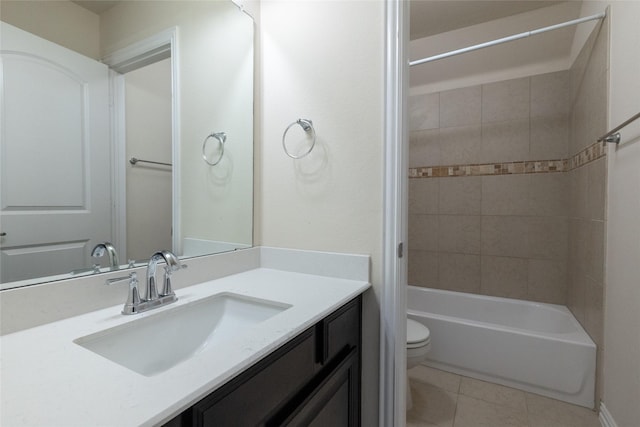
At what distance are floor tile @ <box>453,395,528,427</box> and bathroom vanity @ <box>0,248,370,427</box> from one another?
0.90 metres

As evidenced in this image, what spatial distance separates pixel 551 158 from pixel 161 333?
274 cm

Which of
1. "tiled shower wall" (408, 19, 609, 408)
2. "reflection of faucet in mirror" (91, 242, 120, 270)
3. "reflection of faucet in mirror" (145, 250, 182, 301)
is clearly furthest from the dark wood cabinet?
"tiled shower wall" (408, 19, 609, 408)

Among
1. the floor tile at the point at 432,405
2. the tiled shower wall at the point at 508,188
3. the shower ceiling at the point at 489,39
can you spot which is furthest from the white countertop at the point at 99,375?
the shower ceiling at the point at 489,39

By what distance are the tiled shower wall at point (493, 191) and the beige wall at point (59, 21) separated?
2464 millimetres

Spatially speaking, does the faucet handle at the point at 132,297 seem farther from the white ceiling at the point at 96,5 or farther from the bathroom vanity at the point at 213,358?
the white ceiling at the point at 96,5

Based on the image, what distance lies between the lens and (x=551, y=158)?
2.31 metres

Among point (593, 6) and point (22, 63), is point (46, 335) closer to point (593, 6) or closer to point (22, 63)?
point (22, 63)

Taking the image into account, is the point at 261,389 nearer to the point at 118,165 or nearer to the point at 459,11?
the point at 118,165

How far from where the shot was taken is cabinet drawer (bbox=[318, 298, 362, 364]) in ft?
2.94

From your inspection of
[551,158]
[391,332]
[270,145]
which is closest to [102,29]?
[270,145]

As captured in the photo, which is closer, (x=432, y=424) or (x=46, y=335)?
(x=46, y=335)

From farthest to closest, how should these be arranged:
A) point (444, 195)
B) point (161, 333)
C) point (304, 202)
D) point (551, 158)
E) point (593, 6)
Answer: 1. point (444, 195)
2. point (551, 158)
3. point (593, 6)
4. point (304, 202)
5. point (161, 333)

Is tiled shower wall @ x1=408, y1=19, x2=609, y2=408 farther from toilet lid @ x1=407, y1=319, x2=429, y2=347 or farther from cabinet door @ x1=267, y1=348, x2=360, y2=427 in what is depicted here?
cabinet door @ x1=267, y1=348, x2=360, y2=427

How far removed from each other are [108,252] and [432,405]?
1.81 metres
